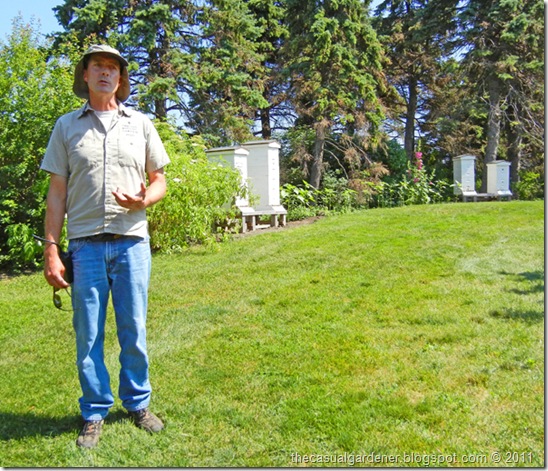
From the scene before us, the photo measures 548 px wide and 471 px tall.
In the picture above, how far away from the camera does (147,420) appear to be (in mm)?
2904

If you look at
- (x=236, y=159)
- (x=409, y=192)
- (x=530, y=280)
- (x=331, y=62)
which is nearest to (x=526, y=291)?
(x=530, y=280)

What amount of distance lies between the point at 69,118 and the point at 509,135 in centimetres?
2162

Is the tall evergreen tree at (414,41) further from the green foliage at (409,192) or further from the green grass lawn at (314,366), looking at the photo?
the green grass lawn at (314,366)

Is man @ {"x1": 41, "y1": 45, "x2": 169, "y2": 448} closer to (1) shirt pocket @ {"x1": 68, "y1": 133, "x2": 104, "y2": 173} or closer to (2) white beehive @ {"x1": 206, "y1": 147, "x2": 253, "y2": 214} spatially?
(1) shirt pocket @ {"x1": 68, "y1": 133, "x2": 104, "y2": 173}

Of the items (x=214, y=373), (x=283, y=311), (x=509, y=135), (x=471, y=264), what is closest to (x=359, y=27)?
(x=509, y=135)

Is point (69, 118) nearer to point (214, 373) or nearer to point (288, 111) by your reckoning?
point (214, 373)

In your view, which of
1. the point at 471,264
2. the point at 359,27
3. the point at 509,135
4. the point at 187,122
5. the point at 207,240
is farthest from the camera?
the point at 509,135

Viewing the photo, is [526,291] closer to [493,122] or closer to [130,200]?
[130,200]

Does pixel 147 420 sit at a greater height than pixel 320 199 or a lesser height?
lesser

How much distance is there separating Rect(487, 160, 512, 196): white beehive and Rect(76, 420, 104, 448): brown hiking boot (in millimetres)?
16814

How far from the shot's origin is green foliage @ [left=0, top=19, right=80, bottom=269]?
24.4 feet

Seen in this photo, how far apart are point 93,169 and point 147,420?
1.36 metres

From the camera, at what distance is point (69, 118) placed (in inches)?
113

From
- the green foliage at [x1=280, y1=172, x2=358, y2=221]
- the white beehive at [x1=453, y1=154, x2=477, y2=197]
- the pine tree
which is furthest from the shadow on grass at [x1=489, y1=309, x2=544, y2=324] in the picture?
the white beehive at [x1=453, y1=154, x2=477, y2=197]
